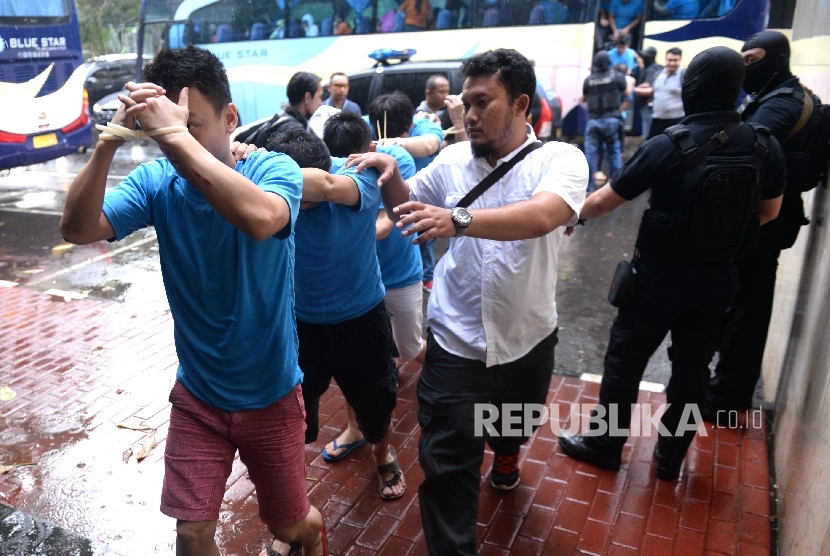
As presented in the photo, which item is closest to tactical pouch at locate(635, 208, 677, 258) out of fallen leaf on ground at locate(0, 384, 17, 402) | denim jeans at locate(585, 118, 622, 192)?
fallen leaf on ground at locate(0, 384, 17, 402)

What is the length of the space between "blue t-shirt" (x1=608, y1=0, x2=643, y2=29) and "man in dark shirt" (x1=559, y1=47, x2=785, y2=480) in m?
11.1

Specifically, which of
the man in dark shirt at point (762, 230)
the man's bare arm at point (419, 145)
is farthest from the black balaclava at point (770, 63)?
the man's bare arm at point (419, 145)

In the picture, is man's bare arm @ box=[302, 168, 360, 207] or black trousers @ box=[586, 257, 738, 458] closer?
man's bare arm @ box=[302, 168, 360, 207]

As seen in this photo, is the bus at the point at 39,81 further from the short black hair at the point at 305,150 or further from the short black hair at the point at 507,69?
the short black hair at the point at 507,69

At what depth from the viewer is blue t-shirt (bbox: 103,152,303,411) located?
78.3 inches

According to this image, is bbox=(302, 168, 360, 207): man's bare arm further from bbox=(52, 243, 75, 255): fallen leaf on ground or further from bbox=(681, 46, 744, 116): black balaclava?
bbox=(52, 243, 75, 255): fallen leaf on ground

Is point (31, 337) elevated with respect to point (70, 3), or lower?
lower

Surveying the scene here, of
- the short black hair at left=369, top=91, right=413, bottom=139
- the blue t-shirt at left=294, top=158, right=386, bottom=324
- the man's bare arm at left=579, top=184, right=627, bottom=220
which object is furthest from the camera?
the short black hair at left=369, top=91, right=413, bottom=139

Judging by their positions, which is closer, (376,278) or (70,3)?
(376,278)

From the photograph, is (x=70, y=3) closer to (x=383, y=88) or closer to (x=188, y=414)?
(x=383, y=88)

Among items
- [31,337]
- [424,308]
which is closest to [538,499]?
[424,308]

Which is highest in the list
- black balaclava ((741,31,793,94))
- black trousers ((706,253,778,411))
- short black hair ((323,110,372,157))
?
black balaclava ((741,31,793,94))

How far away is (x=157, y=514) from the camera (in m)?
3.09

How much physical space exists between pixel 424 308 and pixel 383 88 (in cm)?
582
